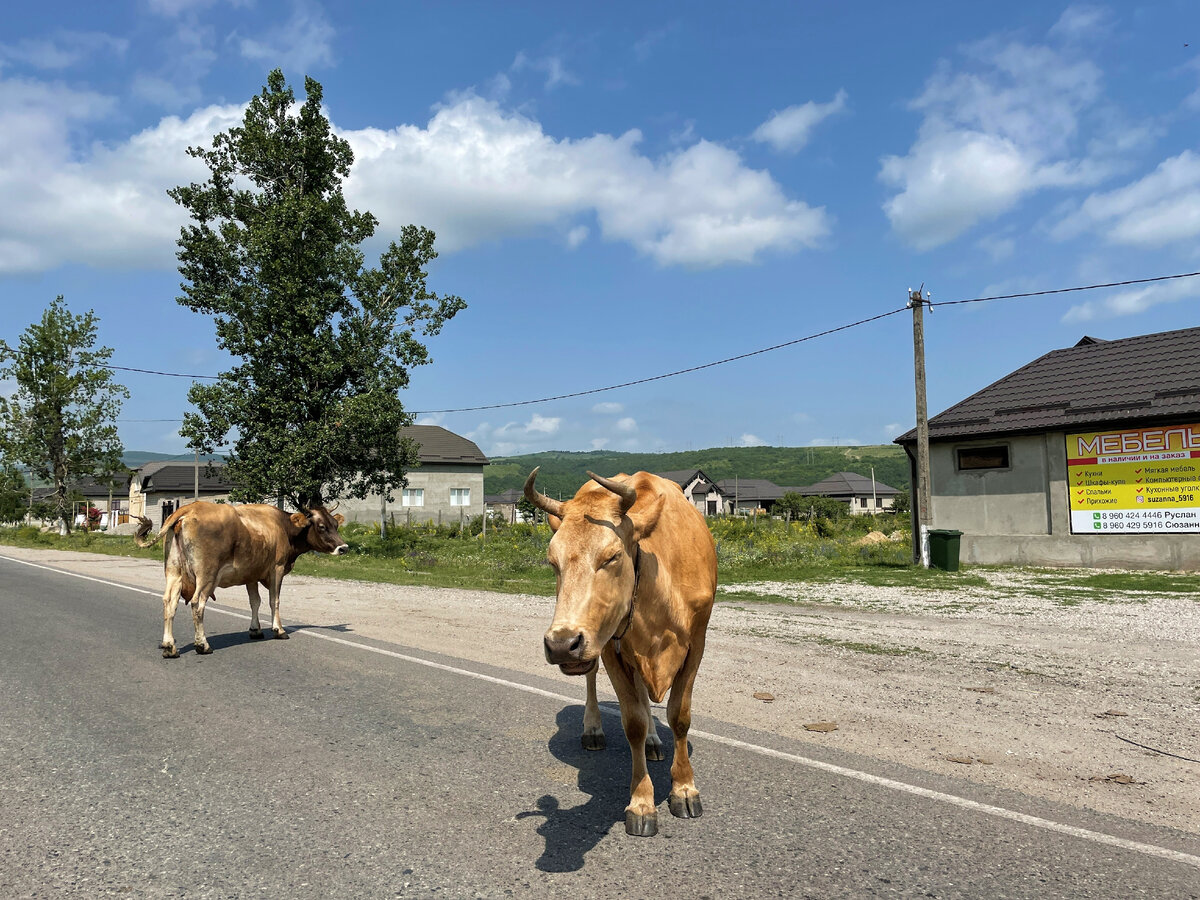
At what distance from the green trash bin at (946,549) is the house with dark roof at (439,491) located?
3900 centimetres

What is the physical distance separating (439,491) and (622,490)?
55.2 m

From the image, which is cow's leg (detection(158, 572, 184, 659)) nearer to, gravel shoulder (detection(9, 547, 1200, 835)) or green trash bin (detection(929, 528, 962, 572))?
gravel shoulder (detection(9, 547, 1200, 835))

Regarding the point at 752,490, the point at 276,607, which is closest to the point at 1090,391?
the point at 276,607

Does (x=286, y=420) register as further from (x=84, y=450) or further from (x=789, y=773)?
(x=84, y=450)

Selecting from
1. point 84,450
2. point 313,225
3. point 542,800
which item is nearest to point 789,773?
point 542,800

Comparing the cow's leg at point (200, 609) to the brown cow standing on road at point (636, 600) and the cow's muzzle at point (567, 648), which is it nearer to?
A: the brown cow standing on road at point (636, 600)

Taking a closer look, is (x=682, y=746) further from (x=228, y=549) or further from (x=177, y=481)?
(x=177, y=481)

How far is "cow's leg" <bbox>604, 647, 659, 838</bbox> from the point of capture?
3.76 m

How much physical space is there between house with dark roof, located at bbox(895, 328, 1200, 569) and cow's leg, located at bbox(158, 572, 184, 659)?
19.1 meters

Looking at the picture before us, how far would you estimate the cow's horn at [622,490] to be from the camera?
3297 mm

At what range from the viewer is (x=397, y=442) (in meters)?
28.1

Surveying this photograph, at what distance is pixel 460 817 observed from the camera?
154 inches

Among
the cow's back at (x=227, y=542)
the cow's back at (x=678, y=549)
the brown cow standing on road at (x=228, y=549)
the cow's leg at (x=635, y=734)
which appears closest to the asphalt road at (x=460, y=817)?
the cow's leg at (x=635, y=734)

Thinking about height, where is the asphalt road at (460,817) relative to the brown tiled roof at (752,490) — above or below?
below
